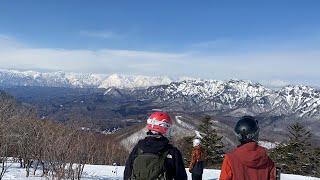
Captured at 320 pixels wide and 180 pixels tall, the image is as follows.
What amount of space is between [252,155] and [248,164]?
89 mm

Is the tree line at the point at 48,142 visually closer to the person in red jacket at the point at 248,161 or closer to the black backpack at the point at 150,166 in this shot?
the black backpack at the point at 150,166

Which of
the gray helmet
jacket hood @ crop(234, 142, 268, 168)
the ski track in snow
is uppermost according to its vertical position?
the gray helmet

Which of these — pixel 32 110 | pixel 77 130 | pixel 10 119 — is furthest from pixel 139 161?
pixel 32 110

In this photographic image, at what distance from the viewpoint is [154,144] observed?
11.8 feet

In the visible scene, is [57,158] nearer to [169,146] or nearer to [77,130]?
[77,130]

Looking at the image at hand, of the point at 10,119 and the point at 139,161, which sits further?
the point at 10,119

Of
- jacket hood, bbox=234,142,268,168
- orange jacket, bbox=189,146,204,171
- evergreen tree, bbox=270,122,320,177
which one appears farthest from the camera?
evergreen tree, bbox=270,122,320,177

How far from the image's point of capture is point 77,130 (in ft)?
42.0

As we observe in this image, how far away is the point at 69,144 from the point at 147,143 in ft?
26.8

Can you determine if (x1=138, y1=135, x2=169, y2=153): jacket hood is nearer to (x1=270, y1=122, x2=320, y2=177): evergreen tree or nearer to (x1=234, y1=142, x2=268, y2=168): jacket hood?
(x1=234, y1=142, x2=268, y2=168): jacket hood

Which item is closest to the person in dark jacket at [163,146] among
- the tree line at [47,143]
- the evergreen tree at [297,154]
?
the tree line at [47,143]

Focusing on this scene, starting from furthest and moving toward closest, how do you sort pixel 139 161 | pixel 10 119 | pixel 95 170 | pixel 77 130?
pixel 95 170, pixel 10 119, pixel 77 130, pixel 139 161

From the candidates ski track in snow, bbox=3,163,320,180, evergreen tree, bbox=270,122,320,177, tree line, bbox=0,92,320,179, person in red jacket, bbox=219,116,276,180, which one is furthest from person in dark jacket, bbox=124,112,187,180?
evergreen tree, bbox=270,122,320,177

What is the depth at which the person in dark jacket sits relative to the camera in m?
3.57
